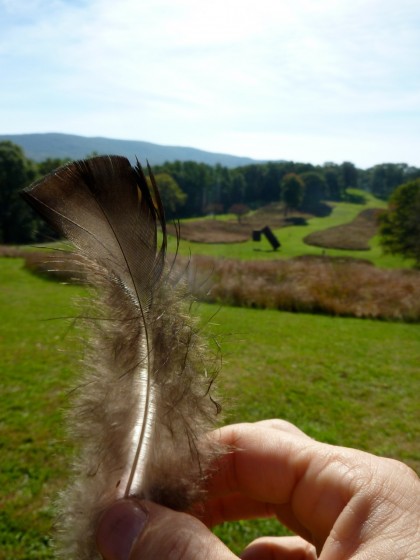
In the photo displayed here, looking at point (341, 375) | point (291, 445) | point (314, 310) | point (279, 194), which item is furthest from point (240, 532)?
point (279, 194)

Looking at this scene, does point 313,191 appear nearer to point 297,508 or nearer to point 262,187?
point 262,187

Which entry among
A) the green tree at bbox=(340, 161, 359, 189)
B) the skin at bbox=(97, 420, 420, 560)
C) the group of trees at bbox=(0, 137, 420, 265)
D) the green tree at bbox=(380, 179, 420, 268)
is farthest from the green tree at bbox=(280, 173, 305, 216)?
the skin at bbox=(97, 420, 420, 560)

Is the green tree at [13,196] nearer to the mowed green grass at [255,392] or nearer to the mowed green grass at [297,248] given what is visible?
the mowed green grass at [297,248]

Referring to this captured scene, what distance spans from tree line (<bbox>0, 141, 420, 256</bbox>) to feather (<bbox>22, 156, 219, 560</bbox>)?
3720 cm

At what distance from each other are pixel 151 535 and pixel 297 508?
0.75m

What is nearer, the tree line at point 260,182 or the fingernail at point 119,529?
the fingernail at point 119,529

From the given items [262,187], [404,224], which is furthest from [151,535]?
[262,187]

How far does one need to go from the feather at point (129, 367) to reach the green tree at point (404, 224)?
108 feet

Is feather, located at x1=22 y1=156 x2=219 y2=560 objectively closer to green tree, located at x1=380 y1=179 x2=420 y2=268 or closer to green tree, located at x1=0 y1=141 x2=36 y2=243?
green tree, located at x1=0 y1=141 x2=36 y2=243

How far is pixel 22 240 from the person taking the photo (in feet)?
112

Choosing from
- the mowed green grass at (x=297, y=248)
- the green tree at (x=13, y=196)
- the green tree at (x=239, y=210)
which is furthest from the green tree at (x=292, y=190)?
the green tree at (x=13, y=196)

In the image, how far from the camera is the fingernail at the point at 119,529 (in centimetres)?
157

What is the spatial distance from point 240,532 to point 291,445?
3.30 meters

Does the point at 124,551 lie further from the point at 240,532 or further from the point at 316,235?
the point at 316,235
